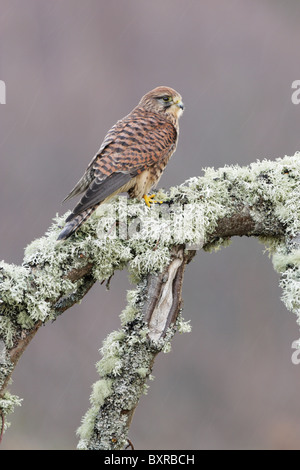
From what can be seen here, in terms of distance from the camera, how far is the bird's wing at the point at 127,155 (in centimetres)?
223

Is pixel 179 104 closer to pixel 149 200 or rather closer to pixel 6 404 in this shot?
pixel 149 200

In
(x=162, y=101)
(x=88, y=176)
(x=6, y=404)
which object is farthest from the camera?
(x=162, y=101)

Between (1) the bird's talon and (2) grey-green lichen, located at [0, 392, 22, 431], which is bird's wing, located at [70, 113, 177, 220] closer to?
(1) the bird's talon

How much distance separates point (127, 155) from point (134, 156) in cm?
4

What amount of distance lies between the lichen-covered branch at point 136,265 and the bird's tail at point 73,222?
0.08m

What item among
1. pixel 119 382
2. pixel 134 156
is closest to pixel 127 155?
pixel 134 156

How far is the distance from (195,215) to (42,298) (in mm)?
733

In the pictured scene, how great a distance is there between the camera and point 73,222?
2.14 meters

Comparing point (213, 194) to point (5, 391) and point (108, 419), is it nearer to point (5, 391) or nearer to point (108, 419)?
point (108, 419)

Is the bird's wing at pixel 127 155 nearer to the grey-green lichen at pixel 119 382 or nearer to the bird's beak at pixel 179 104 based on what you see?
the bird's beak at pixel 179 104

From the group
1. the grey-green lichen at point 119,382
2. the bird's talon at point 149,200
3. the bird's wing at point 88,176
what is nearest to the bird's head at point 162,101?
the bird's wing at point 88,176

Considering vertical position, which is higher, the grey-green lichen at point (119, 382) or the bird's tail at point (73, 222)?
the bird's tail at point (73, 222)

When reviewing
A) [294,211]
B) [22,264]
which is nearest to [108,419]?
[22,264]
